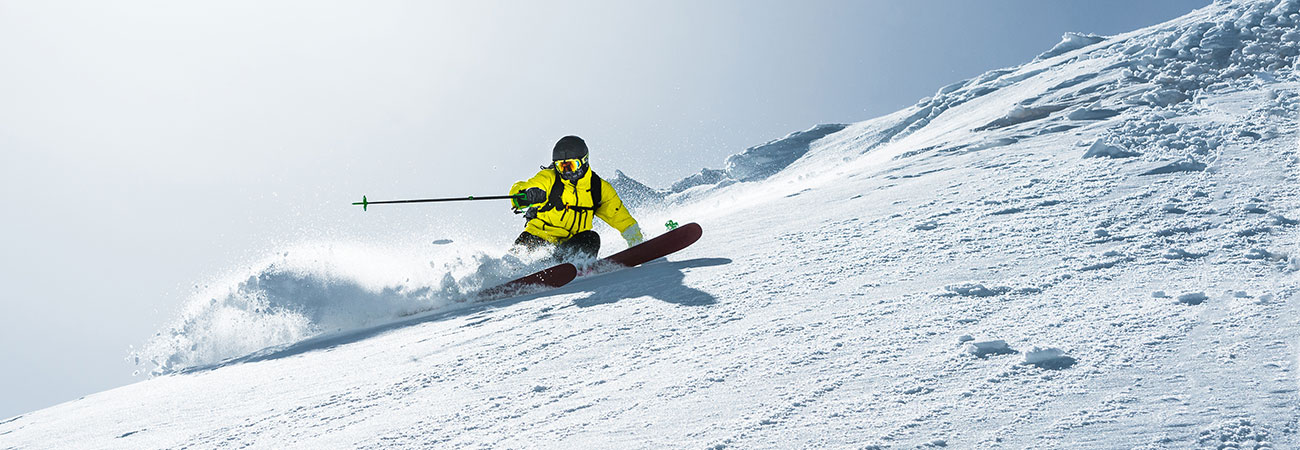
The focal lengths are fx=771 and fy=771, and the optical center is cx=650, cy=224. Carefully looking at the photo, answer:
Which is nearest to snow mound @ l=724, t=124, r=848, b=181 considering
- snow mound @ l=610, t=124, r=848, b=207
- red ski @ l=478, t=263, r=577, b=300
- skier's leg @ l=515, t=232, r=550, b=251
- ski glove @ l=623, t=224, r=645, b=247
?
snow mound @ l=610, t=124, r=848, b=207

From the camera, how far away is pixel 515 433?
2828mm

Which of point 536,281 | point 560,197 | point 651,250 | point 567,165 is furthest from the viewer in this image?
point 560,197

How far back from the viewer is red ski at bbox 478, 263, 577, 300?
6.71 meters

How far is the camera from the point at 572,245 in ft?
25.8

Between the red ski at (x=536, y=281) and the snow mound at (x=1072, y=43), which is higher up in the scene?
the snow mound at (x=1072, y=43)

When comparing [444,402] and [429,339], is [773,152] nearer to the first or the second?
[429,339]

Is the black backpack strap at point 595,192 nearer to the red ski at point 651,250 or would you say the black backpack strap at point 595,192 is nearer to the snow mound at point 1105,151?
the red ski at point 651,250

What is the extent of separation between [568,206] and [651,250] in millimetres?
1058

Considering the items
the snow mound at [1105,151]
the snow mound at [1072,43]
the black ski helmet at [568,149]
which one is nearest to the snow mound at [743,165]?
the snow mound at [1072,43]

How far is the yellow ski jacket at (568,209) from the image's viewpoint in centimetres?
772

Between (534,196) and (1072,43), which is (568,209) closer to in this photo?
(534,196)

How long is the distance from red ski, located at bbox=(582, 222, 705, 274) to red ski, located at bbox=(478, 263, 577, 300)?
0.54 metres

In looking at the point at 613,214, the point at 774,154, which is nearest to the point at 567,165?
the point at 613,214

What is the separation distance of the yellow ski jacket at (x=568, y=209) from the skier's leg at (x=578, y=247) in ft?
0.22
